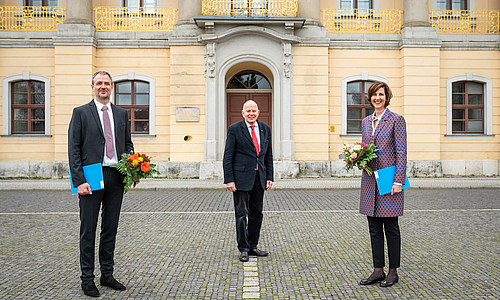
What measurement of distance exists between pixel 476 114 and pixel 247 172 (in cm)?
1641

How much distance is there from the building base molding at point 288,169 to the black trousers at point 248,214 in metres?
11.2

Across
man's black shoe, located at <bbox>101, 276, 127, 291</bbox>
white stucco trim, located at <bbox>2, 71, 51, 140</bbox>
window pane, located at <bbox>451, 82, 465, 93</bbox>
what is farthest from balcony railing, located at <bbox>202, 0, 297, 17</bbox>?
man's black shoe, located at <bbox>101, 276, 127, 291</bbox>

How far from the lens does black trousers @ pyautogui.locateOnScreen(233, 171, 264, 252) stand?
5445 millimetres

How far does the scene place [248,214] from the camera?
5.62 meters

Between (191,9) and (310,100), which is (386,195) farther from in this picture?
(191,9)

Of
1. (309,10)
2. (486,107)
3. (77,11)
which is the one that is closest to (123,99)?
(77,11)

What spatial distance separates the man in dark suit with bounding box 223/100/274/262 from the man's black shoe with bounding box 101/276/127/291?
162cm

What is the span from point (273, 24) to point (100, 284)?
46.8 ft

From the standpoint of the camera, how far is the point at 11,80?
17.9 metres

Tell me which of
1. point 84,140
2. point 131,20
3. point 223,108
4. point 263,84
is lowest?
point 84,140

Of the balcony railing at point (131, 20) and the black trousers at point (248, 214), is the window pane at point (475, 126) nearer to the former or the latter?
the balcony railing at point (131, 20)

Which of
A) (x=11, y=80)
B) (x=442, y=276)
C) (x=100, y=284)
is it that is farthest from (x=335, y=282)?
(x=11, y=80)

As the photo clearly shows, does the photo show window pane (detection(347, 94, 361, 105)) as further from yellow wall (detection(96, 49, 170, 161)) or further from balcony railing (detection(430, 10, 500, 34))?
yellow wall (detection(96, 49, 170, 161))

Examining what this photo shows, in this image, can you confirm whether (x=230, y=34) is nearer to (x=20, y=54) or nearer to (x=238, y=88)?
(x=238, y=88)
